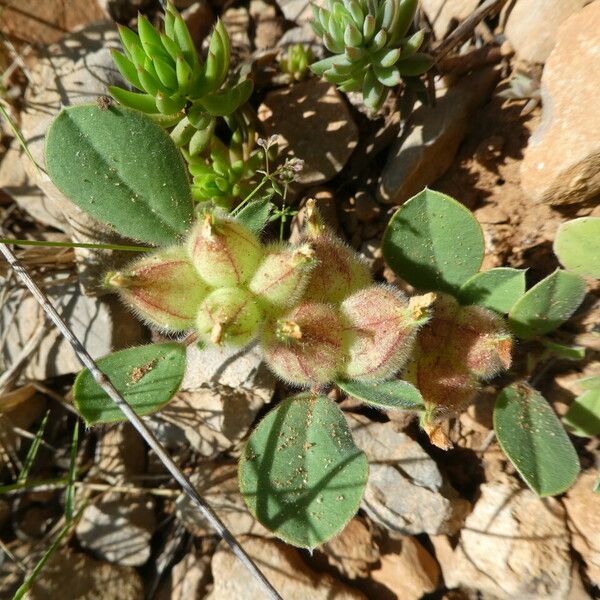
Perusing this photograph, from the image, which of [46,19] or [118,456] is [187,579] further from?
[46,19]

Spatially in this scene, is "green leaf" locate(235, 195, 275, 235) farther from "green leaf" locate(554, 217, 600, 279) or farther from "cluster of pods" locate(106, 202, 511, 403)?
"green leaf" locate(554, 217, 600, 279)

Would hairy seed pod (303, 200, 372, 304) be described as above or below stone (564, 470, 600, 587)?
above

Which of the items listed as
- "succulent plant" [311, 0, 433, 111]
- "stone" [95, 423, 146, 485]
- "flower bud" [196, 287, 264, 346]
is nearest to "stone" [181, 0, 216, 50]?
"succulent plant" [311, 0, 433, 111]

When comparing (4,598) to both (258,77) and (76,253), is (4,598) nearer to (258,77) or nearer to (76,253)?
(76,253)

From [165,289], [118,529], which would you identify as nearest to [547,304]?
[165,289]

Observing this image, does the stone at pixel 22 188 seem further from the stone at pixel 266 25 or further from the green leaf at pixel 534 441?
the green leaf at pixel 534 441

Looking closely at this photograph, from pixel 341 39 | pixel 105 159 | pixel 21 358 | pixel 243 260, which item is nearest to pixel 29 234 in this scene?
pixel 21 358
